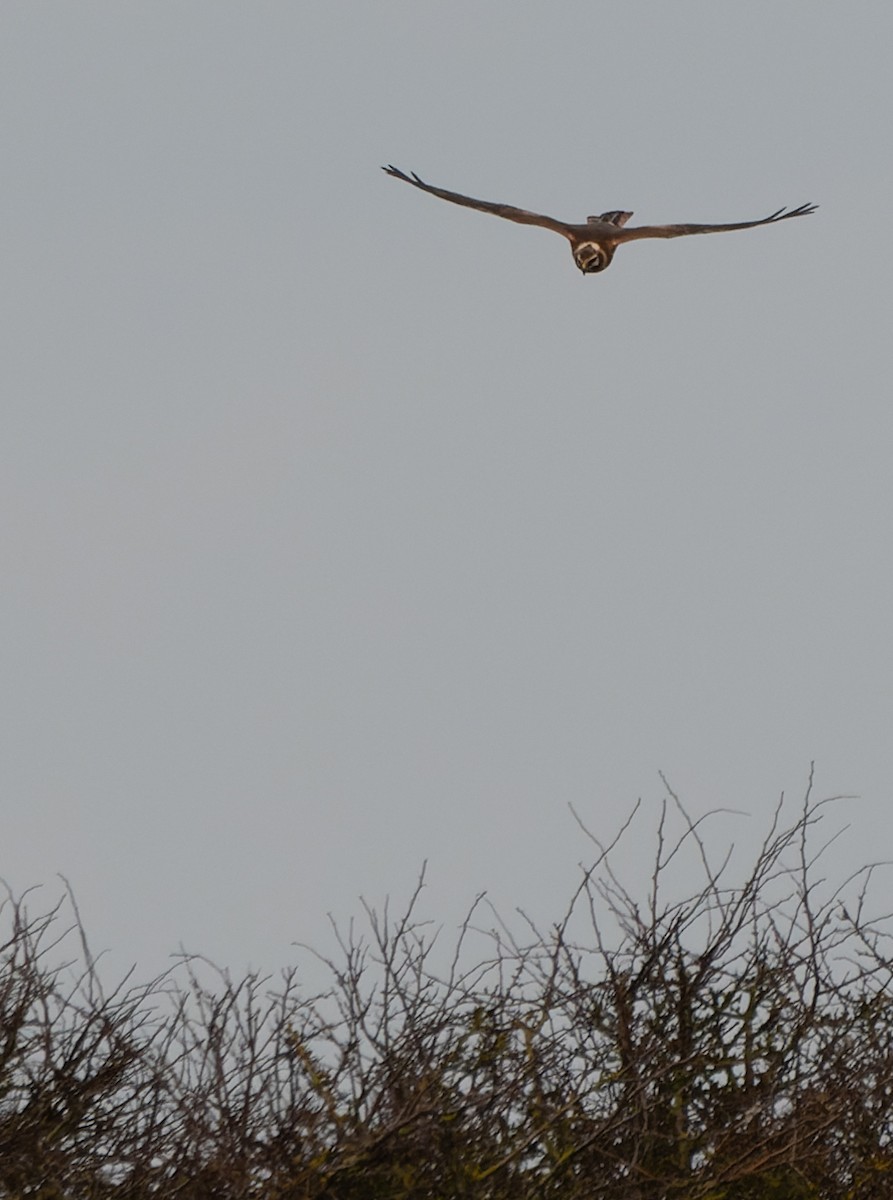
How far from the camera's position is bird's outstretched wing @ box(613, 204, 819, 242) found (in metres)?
12.1

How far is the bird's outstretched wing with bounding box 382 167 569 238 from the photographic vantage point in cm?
1241

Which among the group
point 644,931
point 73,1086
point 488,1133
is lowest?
point 488,1133

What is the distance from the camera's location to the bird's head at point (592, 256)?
13.8 meters

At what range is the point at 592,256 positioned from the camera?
45.4 ft

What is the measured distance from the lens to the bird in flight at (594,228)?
A: 12414 mm

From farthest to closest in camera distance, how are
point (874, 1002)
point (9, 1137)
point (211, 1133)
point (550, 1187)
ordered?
1. point (874, 1002)
2. point (9, 1137)
3. point (550, 1187)
4. point (211, 1133)

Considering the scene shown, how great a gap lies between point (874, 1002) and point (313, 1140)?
3937 millimetres

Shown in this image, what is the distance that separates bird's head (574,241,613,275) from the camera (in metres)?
13.8

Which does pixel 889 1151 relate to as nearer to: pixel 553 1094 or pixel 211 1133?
pixel 553 1094

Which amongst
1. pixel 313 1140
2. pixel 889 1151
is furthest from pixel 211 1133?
pixel 889 1151

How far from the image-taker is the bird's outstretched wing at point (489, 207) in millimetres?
12406

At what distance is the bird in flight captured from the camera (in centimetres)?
1241

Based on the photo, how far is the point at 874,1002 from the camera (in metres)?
11.5

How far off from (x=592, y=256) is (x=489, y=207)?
47.8 inches
